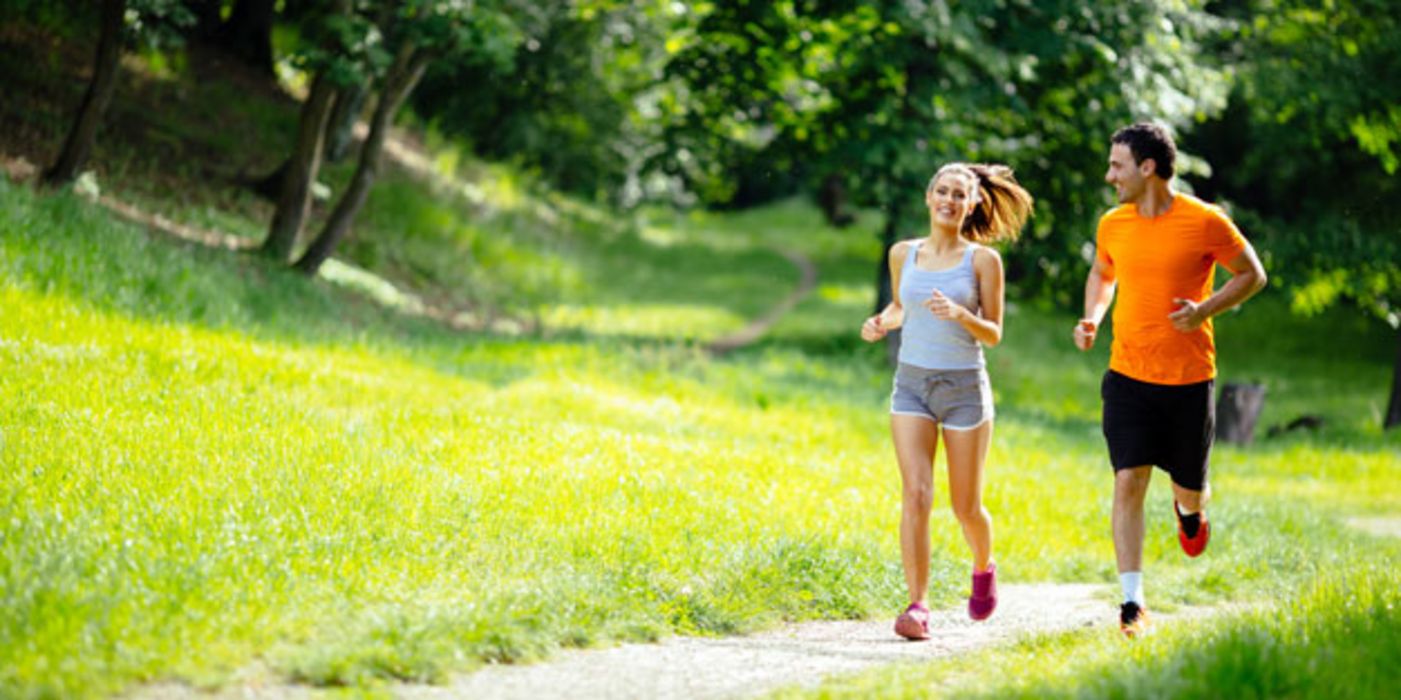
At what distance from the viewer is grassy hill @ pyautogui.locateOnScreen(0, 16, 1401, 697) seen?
231 inches

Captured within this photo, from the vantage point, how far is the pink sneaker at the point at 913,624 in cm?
728

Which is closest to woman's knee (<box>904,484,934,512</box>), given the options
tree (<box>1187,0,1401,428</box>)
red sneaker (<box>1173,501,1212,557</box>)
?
red sneaker (<box>1173,501,1212,557</box>)

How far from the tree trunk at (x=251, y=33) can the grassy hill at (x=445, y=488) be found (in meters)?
4.59

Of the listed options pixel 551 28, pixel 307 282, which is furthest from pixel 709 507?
pixel 551 28

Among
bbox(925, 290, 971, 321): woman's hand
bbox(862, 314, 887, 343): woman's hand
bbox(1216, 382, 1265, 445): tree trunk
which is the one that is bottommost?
bbox(1216, 382, 1265, 445): tree trunk

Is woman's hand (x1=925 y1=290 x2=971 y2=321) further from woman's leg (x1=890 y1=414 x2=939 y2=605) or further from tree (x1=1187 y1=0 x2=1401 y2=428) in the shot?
tree (x1=1187 y1=0 x2=1401 y2=428)

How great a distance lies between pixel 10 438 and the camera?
8062 millimetres

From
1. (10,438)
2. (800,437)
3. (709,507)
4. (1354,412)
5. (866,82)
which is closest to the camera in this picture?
(10,438)

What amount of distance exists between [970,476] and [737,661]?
5.23 feet

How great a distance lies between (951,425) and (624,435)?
202 inches

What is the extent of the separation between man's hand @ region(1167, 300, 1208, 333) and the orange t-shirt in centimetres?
11

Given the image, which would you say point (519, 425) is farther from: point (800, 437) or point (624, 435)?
point (800, 437)

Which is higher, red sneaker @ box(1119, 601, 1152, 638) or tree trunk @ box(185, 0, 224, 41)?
red sneaker @ box(1119, 601, 1152, 638)

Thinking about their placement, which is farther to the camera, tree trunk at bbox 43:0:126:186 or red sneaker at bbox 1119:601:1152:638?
tree trunk at bbox 43:0:126:186
